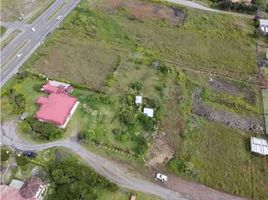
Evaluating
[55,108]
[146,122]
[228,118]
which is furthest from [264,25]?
[55,108]

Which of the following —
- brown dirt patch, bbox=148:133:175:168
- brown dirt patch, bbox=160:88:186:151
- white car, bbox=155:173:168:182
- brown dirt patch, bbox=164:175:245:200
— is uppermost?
brown dirt patch, bbox=160:88:186:151

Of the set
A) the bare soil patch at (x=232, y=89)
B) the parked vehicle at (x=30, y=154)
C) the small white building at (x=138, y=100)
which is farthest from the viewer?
the bare soil patch at (x=232, y=89)

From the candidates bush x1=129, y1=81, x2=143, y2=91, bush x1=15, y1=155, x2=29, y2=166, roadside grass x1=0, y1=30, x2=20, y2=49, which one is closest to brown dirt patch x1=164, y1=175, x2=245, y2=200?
bush x1=129, y1=81, x2=143, y2=91

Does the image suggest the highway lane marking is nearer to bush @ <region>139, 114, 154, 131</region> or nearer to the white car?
bush @ <region>139, 114, 154, 131</region>

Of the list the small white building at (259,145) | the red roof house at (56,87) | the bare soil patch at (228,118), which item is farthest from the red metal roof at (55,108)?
the small white building at (259,145)

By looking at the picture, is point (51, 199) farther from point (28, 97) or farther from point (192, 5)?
point (192, 5)

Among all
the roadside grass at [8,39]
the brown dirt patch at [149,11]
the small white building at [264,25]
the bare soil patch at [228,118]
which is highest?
the small white building at [264,25]

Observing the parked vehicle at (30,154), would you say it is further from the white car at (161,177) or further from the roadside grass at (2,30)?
the roadside grass at (2,30)
